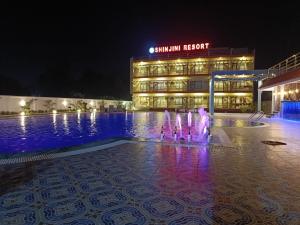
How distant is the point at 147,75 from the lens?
5500 cm

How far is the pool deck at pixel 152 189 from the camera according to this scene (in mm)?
3639

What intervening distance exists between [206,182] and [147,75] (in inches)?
1998

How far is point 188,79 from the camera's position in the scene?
52000 millimetres

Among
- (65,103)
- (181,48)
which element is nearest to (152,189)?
(65,103)

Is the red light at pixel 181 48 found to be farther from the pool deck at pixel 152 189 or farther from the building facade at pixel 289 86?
the pool deck at pixel 152 189

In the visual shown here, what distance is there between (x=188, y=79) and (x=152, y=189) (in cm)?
4864

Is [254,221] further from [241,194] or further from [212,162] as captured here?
[212,162]

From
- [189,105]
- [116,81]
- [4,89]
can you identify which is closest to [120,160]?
[189,105]

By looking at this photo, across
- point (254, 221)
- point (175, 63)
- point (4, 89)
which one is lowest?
point (254, 221)

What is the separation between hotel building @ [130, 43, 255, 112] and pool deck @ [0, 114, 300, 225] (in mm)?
41044

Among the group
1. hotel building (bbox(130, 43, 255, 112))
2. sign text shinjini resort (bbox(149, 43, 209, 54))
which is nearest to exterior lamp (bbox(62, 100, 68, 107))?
hotel building (bbox(130, 43, 255, 112))

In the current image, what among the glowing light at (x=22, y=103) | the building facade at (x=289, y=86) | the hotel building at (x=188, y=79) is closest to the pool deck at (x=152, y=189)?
the building facade at (x=289, y=86)

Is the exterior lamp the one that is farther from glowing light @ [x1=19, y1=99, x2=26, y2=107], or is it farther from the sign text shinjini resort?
the sign text shinjini resort

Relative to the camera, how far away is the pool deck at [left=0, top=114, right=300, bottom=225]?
3.64 meters
